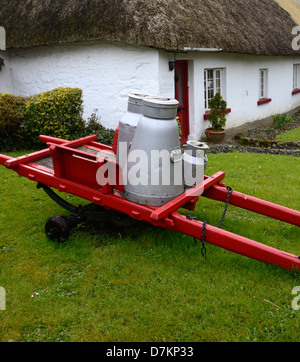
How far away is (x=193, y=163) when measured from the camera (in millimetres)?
4031

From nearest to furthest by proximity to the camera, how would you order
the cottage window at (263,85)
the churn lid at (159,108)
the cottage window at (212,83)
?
the churn lid at (159,108), the cottage window at (212,83), the cottage window at (263,85)

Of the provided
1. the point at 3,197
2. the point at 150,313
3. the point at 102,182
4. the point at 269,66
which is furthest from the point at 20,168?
the point at 269,66

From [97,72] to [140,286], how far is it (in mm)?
6823

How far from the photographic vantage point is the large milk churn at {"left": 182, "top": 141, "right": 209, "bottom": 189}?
4.03m

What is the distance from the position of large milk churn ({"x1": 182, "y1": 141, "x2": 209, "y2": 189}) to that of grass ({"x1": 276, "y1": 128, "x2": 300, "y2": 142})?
7609 mm

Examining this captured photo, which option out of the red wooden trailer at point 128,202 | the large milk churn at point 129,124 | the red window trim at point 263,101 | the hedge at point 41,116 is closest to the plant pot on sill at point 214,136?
the hedge at point 41,116

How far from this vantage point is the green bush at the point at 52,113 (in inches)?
334

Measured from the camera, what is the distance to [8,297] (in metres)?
3.48

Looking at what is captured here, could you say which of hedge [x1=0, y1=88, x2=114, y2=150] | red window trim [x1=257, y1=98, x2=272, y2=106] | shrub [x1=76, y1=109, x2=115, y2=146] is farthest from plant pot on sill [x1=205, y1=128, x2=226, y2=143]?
red window trim [x1=257, y1=98, x2=272, y2=106]

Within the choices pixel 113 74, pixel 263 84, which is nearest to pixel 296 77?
pixel 263 84

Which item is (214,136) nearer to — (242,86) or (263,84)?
(242,86)

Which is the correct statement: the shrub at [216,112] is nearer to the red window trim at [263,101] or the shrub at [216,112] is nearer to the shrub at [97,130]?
the shrub at [97,130]

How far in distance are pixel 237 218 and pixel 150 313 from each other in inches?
88.1

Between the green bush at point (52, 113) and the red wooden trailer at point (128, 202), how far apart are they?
375cm
